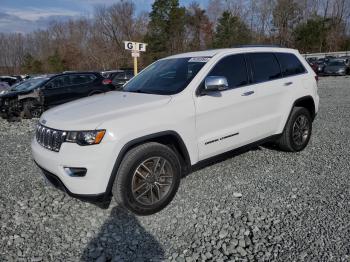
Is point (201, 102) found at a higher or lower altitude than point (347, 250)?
higher

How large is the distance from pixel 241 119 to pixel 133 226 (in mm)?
1992

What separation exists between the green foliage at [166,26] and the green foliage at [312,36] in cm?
2137

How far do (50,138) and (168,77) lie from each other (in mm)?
1725

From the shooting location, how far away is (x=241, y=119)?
4.50 meters

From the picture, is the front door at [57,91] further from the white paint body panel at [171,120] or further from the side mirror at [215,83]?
the side mirror at [215,83]

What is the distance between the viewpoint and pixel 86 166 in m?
3.31

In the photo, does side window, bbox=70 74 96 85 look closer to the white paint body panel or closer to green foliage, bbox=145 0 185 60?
the white paint body panel

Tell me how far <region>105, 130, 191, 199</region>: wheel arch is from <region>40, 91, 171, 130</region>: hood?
306 mm

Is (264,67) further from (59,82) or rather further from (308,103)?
(59,82)

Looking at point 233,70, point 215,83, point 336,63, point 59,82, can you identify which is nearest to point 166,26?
point 336,63

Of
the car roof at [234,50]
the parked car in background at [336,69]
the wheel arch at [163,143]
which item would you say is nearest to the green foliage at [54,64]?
the parked car in background at [336,69]

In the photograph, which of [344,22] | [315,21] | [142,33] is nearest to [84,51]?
[142,33]

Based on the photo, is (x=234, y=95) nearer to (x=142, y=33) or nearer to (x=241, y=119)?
(x=241, y=119)

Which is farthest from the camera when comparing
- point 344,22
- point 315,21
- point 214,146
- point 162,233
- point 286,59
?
point 344,22
